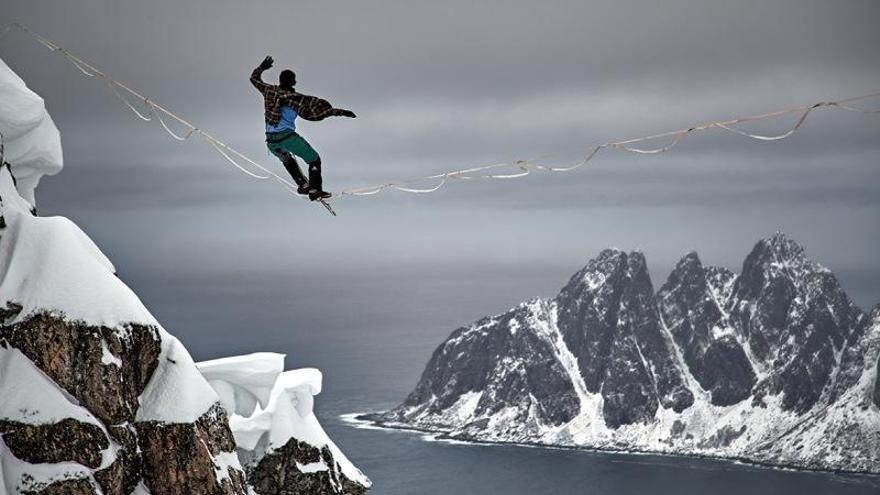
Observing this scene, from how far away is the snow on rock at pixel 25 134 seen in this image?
2053 inches

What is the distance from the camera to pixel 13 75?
53500 millimetres

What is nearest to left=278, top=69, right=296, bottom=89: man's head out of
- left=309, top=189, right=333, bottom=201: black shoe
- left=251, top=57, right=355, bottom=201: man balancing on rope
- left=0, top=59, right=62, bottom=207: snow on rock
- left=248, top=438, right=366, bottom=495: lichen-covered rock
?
left=251, top=57, right=355, bottom=201: man balancing on rope

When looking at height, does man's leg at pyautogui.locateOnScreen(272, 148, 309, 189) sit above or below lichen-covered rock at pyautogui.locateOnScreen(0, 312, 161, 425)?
above

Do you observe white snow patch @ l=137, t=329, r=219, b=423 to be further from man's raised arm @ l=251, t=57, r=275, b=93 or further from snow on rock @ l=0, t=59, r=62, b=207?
man's raised arm @ l=251, t=57, r=275, b=93

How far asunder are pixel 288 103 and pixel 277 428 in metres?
57.8

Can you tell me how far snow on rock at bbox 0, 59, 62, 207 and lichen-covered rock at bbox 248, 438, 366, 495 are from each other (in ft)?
93.6

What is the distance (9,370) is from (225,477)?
11870 mm

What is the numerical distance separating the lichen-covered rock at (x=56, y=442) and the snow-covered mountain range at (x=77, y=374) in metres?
0.04

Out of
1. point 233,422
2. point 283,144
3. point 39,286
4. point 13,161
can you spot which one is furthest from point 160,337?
point 283,144

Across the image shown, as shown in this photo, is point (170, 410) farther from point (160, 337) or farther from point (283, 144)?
point (283, 144)

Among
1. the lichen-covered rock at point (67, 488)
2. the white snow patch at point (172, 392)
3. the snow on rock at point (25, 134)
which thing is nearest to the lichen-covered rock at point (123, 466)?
the lichen-covered rock at point (67, 488)

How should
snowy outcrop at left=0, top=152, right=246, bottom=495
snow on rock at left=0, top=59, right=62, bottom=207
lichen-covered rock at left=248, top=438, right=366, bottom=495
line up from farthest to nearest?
lichen-covered rock at left=248, top=438, right=366, bottom=495 < snow on rock at left=0, top=59, right=62, bottom=207 < snowy outcrop at left=0, top=152, right=246, bottom=495

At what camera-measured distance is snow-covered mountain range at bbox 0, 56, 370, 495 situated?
4572 centimetres

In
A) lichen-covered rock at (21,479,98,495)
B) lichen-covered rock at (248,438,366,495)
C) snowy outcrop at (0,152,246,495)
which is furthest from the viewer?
lichen-covered rock at (248,438,366,495)
